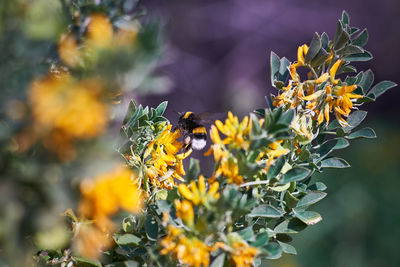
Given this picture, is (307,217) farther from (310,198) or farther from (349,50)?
(349,50)

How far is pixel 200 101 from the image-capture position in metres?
4.79

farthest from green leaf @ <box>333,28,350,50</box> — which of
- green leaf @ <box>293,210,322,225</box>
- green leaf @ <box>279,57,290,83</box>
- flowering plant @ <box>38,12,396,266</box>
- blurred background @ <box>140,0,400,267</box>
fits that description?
blurred background @ <box>140,0,400,267</box>

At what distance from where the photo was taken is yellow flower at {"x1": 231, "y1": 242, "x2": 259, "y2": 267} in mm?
716

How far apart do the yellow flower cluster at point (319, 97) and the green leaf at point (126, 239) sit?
36 cm

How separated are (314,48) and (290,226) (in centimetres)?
35

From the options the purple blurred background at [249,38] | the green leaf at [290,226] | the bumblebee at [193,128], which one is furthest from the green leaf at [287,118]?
the purple blurred background at [249,38]

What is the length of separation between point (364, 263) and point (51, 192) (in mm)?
2936

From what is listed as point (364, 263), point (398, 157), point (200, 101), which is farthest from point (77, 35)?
point (200, 101)

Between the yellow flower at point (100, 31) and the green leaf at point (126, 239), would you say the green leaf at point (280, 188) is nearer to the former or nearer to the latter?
the green leaf at point (126, 239)

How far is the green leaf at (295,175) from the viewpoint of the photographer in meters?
0.82

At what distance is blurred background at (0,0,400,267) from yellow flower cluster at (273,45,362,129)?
0.24 metres

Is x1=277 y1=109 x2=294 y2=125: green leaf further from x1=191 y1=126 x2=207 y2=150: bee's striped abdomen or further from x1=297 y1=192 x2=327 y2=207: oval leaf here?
x1=191 y1=126 x2=207 y2=150: bee's striped abdomen

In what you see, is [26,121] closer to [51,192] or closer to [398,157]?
[51,192]

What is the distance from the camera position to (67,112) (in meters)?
0.49
